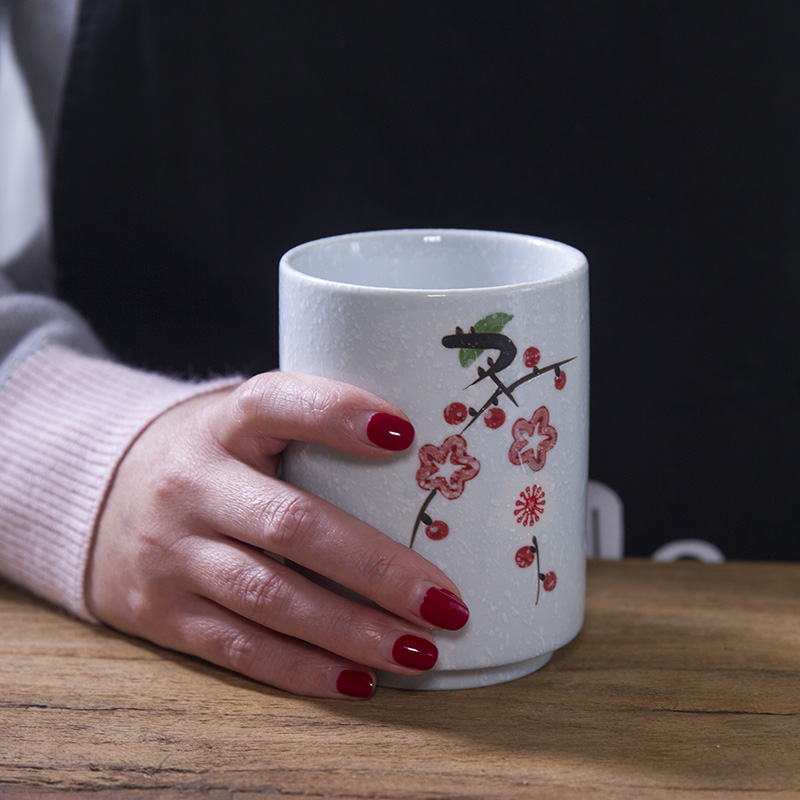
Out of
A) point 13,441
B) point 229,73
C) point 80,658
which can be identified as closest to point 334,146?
point 229,73

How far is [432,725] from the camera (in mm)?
520

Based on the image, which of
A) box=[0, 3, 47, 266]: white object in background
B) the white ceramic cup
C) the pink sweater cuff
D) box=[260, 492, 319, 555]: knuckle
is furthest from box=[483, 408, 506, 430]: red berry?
box=[0, 3, 47, 266]: white object in background

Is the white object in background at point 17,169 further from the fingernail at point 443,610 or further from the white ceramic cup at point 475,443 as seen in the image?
the fingernail at point 443,610

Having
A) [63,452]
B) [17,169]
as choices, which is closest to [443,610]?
[63,452]

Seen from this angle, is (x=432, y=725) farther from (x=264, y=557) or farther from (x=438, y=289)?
(x=438, y=289)

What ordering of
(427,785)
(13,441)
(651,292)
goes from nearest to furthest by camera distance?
1. (427,785)
2. (13,441)
3. (651,292)

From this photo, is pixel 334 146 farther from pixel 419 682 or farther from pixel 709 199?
pixel 419 682

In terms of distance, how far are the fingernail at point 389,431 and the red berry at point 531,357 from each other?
0.07 metres

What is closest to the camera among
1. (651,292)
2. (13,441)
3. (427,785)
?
(427,785)

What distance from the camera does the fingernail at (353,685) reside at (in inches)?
21.5

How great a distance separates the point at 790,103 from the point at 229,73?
1.51 feet

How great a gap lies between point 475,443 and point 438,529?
0.17 feet

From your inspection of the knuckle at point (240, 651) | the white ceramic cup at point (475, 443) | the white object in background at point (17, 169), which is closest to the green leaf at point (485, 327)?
the white ceramic cup at point (475, 443)

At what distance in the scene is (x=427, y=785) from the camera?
468mm
